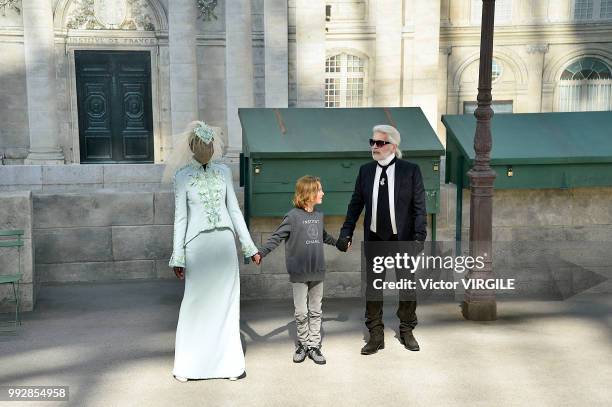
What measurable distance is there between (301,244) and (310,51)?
1557 centimetres

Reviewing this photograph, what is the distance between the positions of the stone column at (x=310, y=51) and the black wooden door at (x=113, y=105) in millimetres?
4902

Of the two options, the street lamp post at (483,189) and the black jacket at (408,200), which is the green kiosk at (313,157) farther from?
the black jacket at (408,200)

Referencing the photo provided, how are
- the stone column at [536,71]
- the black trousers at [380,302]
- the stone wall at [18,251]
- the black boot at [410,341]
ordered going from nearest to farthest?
the black trousers at [380,302] < the black boot at [410,341] < the stone wall at [18,251] < the stone column at [536,71]

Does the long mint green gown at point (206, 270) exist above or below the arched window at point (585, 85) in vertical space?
below

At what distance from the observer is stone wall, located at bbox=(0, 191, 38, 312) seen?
701cm

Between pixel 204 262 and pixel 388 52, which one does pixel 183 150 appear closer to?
pixel 204 262

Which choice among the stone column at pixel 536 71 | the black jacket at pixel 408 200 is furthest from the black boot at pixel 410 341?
the stone column at pixel 536 71

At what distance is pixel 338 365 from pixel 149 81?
17083 millimetres

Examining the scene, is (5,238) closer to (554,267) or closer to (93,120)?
(554,267)

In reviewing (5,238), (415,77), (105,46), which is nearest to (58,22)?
(105,46)

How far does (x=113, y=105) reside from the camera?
20.8m

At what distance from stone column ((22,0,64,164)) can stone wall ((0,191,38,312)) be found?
43.5 ft

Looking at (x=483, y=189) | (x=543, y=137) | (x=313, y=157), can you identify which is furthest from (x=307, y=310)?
(x=543, y=137)

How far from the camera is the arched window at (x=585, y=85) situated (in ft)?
73.8
